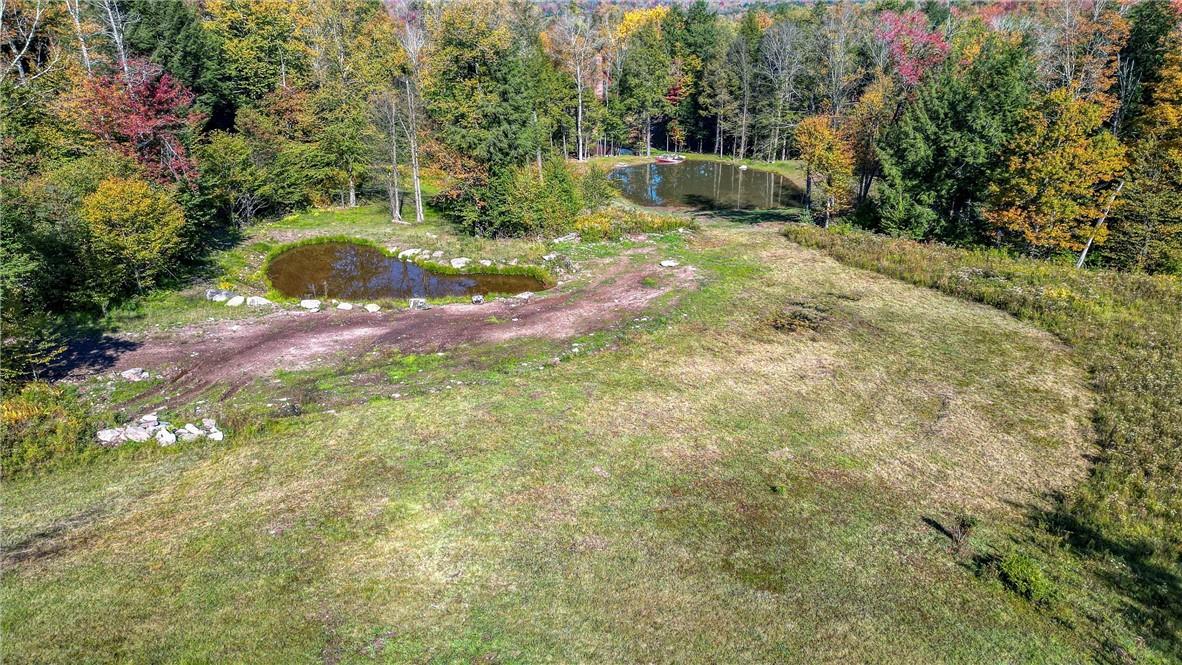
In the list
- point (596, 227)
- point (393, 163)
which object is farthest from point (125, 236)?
point (596, 227)

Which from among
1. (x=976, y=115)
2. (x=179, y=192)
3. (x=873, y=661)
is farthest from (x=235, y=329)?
(x=976, y=115)

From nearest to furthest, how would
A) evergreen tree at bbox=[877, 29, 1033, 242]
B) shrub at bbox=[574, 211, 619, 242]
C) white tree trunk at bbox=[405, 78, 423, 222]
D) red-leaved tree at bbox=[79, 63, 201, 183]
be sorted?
red-leaved tree at bbox=[79, 63, 201, 183], evergreen tree at bbox=[877, 29, 1033, 242], shrub at bbox=[574, 211, 619, 242], white tree trunk at bbox=[405, 78, 423, 222]

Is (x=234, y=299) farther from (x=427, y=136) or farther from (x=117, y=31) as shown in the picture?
(x=427, y=136)

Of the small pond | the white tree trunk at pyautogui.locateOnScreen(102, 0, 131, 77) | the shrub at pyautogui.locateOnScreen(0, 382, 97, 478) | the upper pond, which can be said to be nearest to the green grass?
the small pond

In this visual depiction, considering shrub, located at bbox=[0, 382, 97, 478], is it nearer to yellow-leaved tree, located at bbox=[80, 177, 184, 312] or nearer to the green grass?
yellow-leaved tree, located at bbox=[80, 177, 184, 312]

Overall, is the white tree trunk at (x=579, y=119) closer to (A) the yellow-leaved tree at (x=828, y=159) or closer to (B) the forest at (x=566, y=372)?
(B) the forest at (x=566, y=372)
